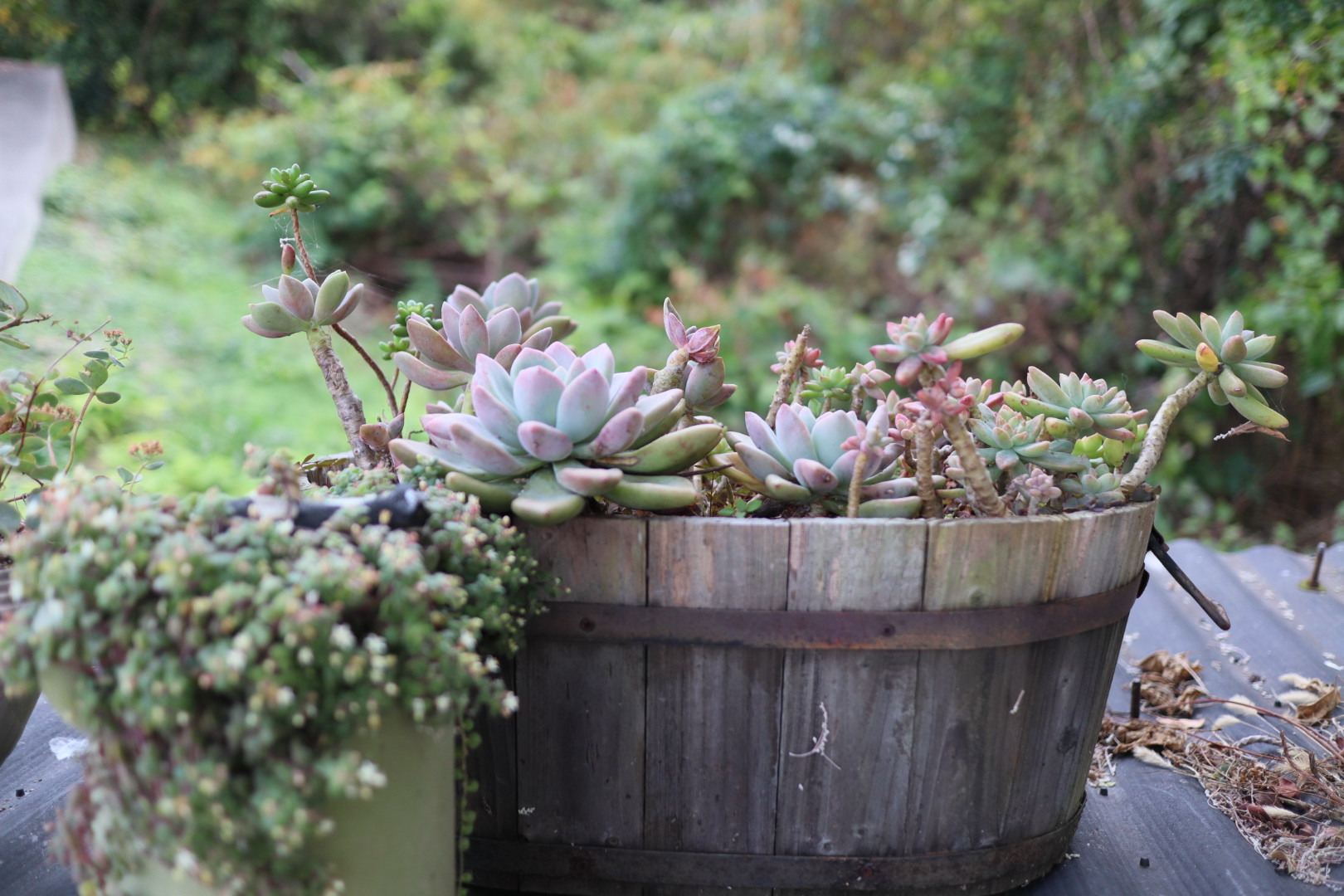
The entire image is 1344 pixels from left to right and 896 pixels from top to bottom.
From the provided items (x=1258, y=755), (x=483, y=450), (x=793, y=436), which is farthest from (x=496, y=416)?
(x=1258, y=755)

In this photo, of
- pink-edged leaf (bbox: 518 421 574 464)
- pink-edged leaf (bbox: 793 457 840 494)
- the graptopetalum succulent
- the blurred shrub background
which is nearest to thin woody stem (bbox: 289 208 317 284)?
the graptopetalum succulent

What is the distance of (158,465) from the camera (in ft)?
4.37

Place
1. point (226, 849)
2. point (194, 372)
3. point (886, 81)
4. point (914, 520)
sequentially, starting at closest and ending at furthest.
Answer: point (226, 849) → point (914, 520) → point (194, 372) → point (886, 81)

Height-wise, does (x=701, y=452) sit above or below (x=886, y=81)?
below

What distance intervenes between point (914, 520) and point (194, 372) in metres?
4.66

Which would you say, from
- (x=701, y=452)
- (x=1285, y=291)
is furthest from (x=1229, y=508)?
(x=701, y=452)

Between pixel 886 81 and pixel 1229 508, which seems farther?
pixel 886 81

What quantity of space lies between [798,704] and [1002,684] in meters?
0.27

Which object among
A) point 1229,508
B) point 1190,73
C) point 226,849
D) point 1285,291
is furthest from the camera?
point 1229,508

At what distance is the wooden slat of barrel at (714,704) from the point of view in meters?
1.11

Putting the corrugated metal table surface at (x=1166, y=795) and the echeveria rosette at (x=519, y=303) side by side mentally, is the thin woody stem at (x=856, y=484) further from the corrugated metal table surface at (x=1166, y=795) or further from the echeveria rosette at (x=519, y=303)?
the corrugated metal table surface at (x=1166, y=795)

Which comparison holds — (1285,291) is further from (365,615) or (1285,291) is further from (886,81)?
(365,615)

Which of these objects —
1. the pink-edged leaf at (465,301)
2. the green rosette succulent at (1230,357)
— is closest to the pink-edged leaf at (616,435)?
the pink-edged leaf at (465,301)

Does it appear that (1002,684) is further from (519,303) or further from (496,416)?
(519,303)
